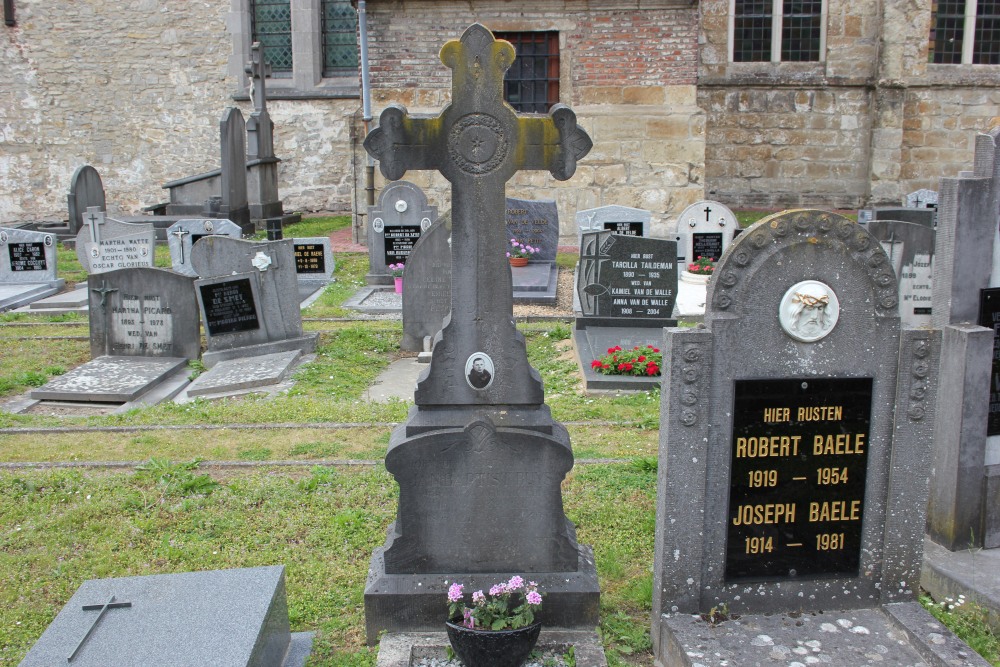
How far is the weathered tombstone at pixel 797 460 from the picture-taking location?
3971 millimetres

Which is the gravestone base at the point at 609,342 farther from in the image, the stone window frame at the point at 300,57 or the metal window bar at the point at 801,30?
the stone window frame at the point at 300,57

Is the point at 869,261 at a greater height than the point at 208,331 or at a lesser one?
greater

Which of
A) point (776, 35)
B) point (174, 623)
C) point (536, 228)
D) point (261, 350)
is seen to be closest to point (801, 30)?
point (776, 35)

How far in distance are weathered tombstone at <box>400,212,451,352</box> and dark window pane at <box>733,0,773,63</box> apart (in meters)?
13.4

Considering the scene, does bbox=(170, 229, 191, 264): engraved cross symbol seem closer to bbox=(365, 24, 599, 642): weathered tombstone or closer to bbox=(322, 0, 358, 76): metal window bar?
bbox=(365, 24, 599, 642): weathered tombstone

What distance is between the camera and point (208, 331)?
999cm

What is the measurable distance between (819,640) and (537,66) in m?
14.4

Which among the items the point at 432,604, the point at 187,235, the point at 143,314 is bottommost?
the point at 432,604

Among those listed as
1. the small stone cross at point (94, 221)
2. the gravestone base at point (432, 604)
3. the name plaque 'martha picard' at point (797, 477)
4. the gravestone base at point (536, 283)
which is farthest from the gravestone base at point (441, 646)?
the small stone cross at point (94, 221)

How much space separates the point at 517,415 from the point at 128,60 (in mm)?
21960

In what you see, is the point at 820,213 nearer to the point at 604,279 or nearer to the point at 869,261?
A: the point at 869,261

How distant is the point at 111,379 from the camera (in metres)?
9.23

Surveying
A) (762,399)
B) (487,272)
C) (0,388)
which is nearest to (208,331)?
(0,388)

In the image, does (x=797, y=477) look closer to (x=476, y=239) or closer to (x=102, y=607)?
(x=476, y=239)
